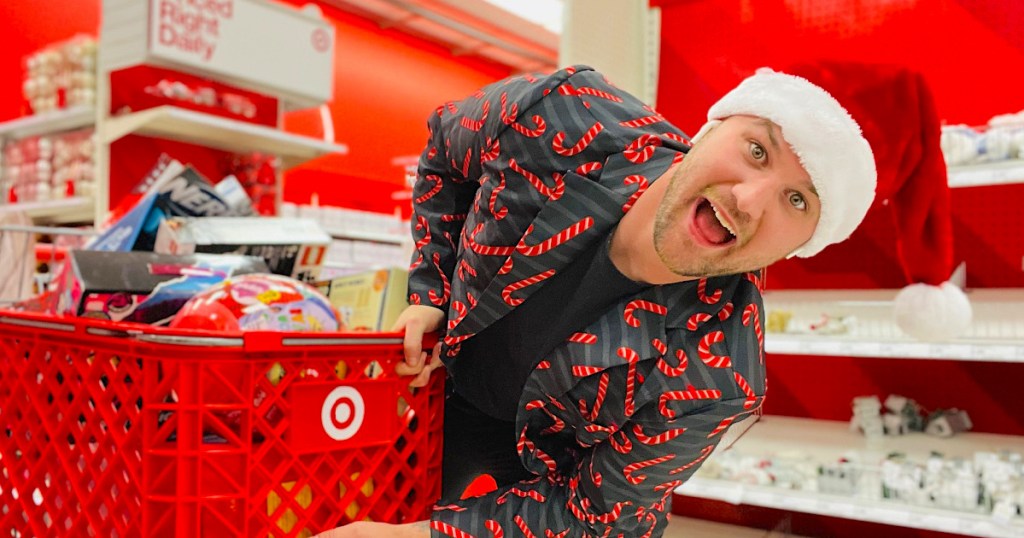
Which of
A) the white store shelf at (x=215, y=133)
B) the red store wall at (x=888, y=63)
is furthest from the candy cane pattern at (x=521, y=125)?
the white store shelf at (x=215, y=133)

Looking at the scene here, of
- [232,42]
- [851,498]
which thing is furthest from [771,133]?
[232,42]

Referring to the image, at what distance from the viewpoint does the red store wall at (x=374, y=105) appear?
7273 mm

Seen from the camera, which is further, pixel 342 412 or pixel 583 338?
pixel 583 338

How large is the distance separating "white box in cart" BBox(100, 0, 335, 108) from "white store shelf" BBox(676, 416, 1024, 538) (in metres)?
2.83

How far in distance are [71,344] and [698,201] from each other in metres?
0.74

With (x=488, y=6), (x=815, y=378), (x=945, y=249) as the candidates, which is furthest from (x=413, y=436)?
(x=488, y=6)

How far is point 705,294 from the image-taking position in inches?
42.4

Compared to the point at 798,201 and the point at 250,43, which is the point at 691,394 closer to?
the point at 798,201

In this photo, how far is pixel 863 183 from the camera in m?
1.00

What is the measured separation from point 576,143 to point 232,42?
3.32 meters

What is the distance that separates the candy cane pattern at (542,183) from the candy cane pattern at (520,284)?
10cm

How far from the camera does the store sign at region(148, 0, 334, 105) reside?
3.71 metres

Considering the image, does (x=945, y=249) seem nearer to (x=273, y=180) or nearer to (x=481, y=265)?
(x=481, y=265)

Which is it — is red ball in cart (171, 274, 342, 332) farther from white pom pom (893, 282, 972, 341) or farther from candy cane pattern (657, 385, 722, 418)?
white pom pom (893, 282, 972, 341)
